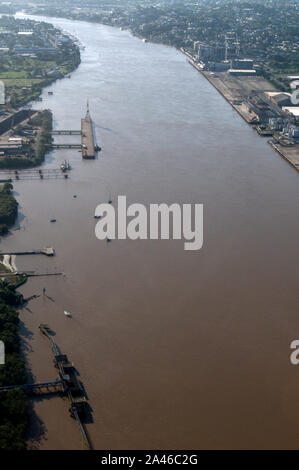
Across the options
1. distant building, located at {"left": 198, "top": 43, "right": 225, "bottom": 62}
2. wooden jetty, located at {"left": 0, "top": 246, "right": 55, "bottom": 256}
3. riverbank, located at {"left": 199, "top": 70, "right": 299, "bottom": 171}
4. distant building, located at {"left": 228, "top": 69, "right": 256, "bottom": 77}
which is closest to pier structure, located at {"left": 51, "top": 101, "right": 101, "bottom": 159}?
wooden jetty, located at {"left": 0, "top": 246, "right": 55, "bottom": 256}

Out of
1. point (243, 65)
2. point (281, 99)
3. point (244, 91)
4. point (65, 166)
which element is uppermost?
point (243, 65)

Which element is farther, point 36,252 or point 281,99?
point 281,99

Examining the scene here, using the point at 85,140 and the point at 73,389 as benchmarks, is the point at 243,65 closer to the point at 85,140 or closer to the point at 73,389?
the point at 85,140

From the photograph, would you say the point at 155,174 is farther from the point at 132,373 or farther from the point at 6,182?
the point at 132,373

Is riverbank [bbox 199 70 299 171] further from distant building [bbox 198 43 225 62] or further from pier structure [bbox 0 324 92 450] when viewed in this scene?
pier structure [bbox 0 324 92 450]

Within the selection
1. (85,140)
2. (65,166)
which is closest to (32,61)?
(85,140)

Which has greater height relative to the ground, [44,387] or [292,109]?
[292,109]

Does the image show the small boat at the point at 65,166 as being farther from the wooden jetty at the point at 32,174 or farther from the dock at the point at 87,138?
the dock at the point at 87,138

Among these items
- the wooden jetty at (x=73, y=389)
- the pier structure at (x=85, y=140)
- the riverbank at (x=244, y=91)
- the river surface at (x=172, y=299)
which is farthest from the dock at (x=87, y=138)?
the wooden jetty at (x=73, y=389)
